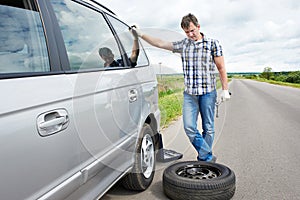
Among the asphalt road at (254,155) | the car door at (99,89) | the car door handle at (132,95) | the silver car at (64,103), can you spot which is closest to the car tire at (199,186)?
the asphalt road at (254,155)

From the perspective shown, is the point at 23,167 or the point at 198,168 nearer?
the point at 23,167

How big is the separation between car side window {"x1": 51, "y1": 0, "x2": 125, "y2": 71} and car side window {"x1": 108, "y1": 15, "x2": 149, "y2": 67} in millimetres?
238

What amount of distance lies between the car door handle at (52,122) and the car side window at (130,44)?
168 centimetres

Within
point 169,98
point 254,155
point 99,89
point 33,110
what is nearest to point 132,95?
point 99,89

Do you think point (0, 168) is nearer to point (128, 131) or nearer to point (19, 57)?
point (19, 57)

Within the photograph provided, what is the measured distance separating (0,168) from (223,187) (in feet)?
7.62

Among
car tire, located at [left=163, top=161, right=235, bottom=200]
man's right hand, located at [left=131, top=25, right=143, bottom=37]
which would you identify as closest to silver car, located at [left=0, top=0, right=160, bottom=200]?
car tire, located at [left=163, top=161, right=235, bottom=200]

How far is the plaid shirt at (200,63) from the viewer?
3943 mm

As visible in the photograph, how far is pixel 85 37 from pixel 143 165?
160cm

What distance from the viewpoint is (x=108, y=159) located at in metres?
2.54

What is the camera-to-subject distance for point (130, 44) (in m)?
3.71

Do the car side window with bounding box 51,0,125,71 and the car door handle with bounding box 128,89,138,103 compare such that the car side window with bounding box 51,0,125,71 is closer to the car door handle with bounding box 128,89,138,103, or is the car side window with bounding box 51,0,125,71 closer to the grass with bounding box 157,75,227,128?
the car door handle with bounding box 128,89,138,103

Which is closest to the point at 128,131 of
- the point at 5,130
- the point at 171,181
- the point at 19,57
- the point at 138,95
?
the point at 138,95

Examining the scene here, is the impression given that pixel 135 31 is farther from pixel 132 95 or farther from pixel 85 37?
pixel 85 37
